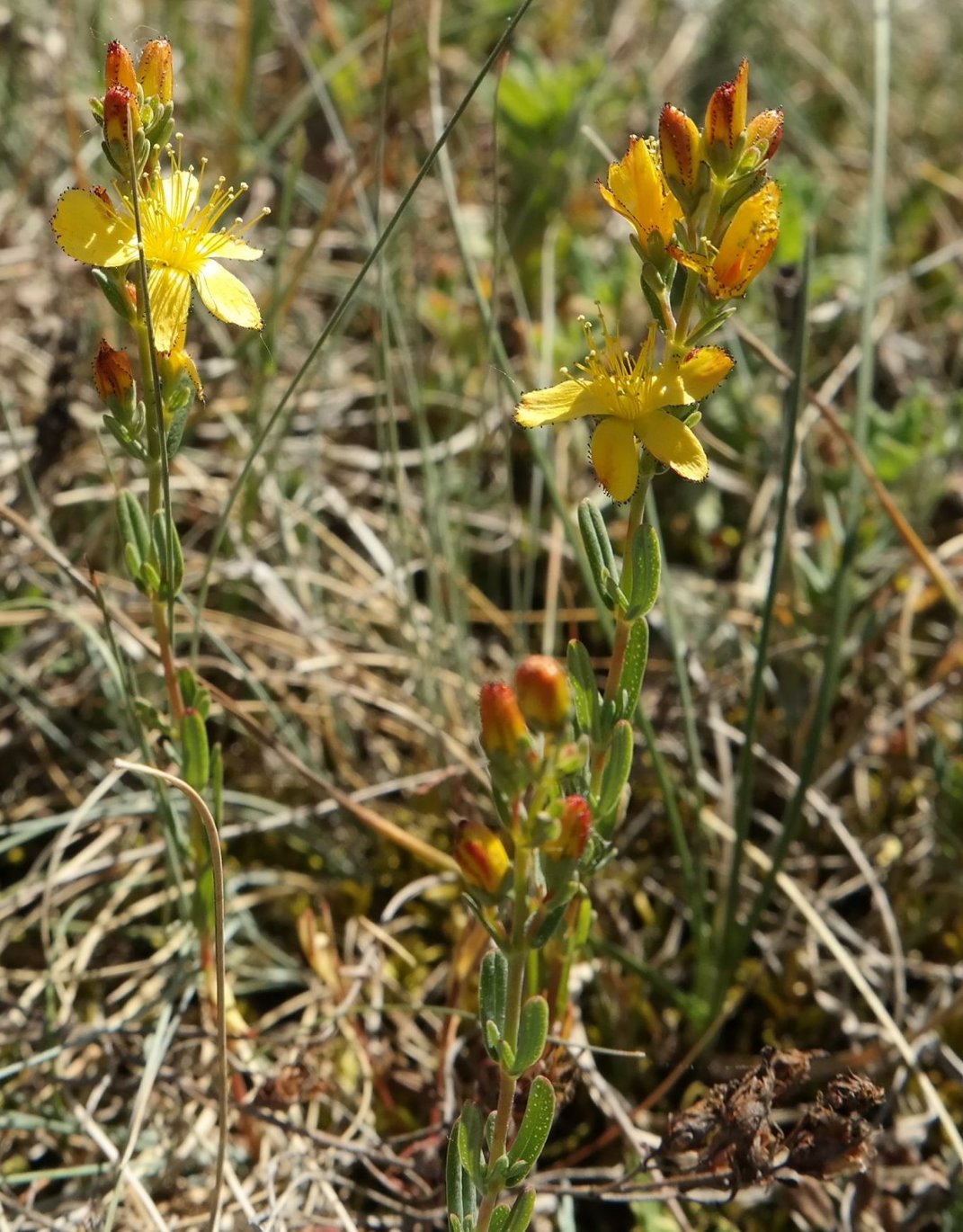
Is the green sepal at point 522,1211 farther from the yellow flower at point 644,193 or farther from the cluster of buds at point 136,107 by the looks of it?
the cluster of buds at point 136,107

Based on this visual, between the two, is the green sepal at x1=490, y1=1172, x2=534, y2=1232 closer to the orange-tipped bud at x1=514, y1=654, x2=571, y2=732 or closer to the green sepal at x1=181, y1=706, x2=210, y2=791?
the orange-tipped bud at x1=514, y1=654, x2=571, y2=732

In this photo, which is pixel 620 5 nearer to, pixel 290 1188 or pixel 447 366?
pixel 447 366

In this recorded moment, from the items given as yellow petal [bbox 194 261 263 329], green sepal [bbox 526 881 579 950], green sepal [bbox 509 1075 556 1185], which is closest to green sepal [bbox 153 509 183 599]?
yellow petal [bbox 194 261 263 329]

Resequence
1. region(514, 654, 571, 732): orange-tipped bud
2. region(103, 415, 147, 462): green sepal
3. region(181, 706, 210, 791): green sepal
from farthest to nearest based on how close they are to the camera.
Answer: region(181, 706, 210, 791): green sepal, region(103, 415, 147, 462): green sepal, region(514, 654, 571, 732): orange-tipped bud

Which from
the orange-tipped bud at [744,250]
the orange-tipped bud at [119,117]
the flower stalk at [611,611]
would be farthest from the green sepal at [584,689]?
the orange-tipped bud at [119,117]

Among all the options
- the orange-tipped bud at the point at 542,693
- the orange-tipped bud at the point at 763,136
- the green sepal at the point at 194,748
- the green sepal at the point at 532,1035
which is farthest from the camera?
the green sepal at the point at 194,748

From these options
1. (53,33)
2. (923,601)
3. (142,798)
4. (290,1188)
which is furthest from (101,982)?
(53,33)
